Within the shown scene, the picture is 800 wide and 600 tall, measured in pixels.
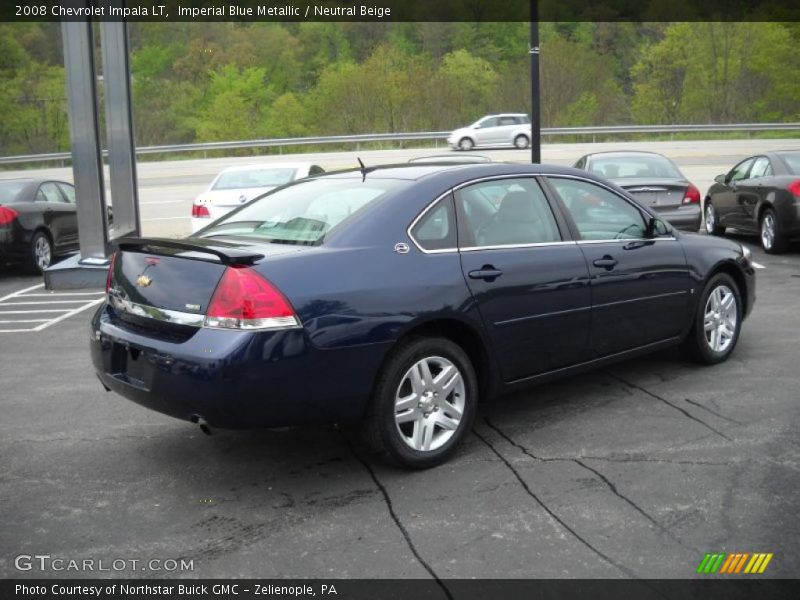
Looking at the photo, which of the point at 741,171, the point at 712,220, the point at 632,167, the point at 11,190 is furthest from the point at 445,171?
the point at 712,220

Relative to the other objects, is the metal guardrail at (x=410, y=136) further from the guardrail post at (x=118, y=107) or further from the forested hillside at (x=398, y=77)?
the guardrail post at (x=118, y=107)

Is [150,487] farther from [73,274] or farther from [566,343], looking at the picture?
[73,274]

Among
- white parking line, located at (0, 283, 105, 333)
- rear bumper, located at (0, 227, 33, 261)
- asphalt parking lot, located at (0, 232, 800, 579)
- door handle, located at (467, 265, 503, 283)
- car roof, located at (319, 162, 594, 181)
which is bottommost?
asphalt parking lot, located at (0, 232, 800, 579)

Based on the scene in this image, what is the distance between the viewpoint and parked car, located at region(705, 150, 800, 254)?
12.0m

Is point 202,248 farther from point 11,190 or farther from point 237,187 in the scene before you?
point 11,190

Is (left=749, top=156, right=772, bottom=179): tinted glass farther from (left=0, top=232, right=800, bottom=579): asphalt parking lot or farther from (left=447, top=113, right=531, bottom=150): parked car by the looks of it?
(left=447, top=113, right=531, bottom=150): parked car

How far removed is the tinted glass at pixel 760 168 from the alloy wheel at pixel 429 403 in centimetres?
956

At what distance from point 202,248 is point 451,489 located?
5.46 feet

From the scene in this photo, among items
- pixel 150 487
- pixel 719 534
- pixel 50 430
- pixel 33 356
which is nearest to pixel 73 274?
pixel 33 356

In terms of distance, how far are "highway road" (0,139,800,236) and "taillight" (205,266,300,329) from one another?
19732 mm

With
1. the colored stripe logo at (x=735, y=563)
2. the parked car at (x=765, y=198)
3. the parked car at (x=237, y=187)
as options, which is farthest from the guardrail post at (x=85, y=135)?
the colored stripe logo at (x=735, y=563)

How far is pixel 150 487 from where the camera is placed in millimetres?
4551

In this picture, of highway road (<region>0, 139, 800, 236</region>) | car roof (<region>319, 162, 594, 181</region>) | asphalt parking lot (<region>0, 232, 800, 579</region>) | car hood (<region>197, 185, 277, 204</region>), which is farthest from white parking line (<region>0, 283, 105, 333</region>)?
highway road (<region>0, 139, 800, 236</region>)

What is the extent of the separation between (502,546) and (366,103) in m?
45.1
